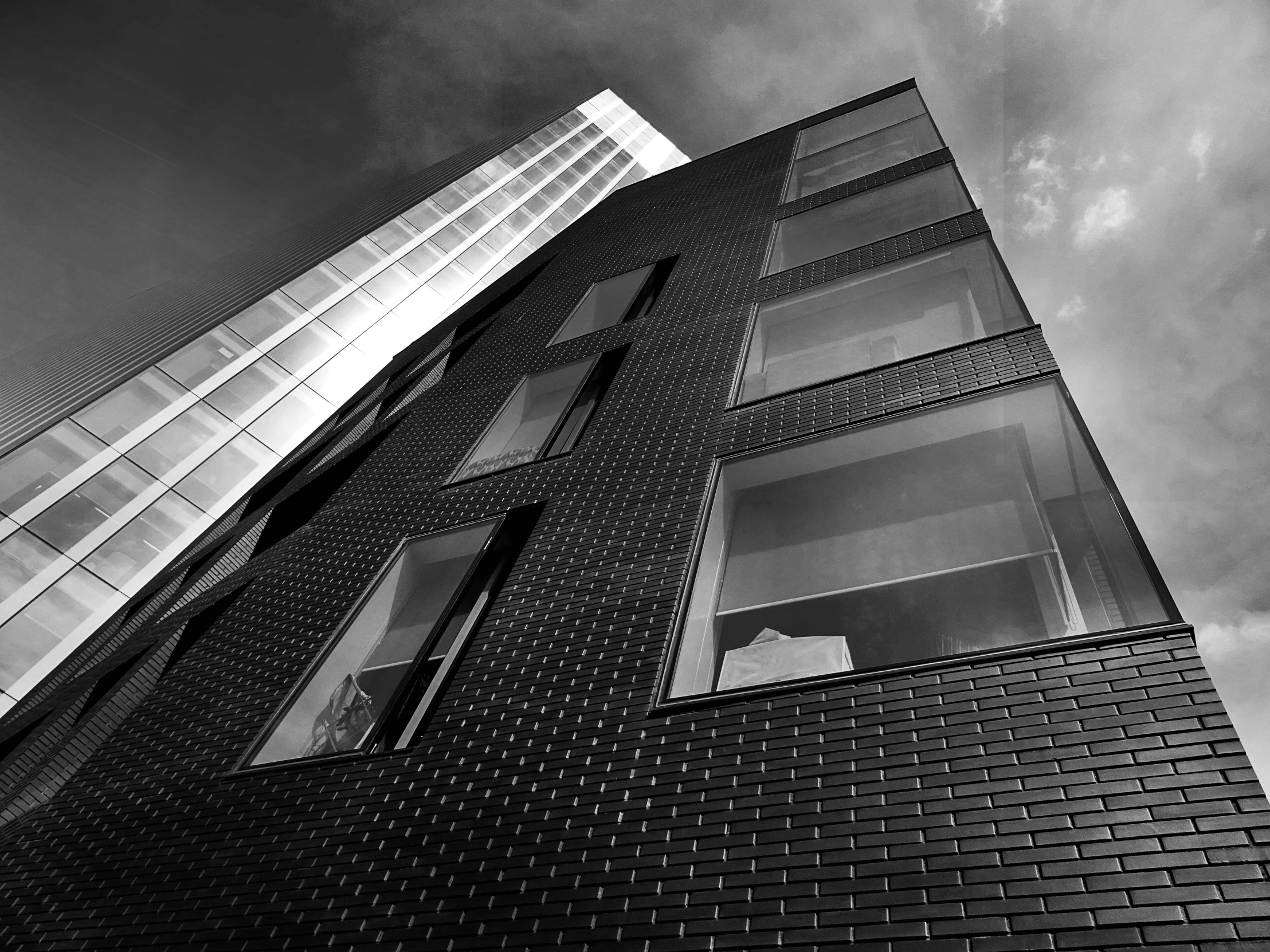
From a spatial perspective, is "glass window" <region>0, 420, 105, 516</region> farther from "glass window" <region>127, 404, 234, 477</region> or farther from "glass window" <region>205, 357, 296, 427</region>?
"glass window" <region>205, 357, 296, 427</region>

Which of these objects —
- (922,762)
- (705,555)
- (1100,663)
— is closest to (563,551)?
(705,555)

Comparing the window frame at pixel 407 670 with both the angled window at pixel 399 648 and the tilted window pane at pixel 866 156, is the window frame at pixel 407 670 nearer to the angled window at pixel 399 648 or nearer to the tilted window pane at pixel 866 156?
the angled window at pixel 399 648

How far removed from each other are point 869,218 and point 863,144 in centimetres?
364

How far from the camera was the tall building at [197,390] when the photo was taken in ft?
41.6

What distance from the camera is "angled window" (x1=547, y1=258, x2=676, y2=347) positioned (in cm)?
1059

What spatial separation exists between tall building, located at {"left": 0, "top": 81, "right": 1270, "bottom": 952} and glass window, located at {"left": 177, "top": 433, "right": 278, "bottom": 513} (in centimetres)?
670

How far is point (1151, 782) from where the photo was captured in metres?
3.10

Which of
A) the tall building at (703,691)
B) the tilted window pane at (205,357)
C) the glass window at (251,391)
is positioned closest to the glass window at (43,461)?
the tilted window pane at (205,357)

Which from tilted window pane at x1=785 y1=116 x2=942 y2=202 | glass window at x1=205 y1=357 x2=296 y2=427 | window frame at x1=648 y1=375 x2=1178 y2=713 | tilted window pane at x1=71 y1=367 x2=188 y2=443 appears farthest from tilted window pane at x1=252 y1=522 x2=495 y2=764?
glass window at x1=205 y1=357 x2=296 y2=427

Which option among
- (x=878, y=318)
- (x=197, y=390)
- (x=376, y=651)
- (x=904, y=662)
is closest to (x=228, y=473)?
(x=197, y=390)

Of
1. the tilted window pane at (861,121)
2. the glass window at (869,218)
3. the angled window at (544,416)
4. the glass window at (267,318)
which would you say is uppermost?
the tilted window pane at (861,121)

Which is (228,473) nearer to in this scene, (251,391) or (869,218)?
(251,391)

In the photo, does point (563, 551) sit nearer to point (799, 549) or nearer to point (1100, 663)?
point (799, 549)

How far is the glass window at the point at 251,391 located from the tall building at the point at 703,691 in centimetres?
841
